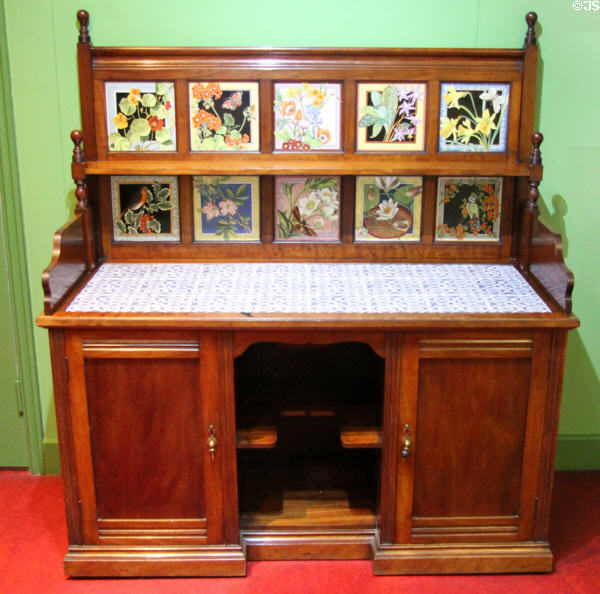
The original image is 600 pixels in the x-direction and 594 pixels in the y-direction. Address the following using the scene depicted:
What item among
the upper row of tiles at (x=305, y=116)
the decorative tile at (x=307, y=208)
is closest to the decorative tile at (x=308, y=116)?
the upper row of tiles at (x=305, y=116)

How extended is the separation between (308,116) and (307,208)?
0.35 meters

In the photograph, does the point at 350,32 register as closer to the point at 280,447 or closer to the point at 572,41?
the point at 572,41

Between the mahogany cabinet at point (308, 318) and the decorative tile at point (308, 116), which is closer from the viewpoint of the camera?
the mahogany cabinet at point (308, 318)

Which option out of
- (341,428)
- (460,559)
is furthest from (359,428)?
(460,559)

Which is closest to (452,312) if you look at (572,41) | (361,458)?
(361,458)

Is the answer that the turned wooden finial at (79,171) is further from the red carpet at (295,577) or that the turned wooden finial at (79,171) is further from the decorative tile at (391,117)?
the red carpet at (295,577)

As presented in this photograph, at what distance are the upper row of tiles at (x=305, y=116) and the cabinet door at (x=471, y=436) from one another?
0.83 meters

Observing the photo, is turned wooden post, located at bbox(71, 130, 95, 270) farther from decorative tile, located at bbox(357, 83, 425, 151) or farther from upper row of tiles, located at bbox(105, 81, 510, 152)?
decorative tile, located at bbox(357, 83, 425, 151)

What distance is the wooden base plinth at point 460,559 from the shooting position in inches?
107

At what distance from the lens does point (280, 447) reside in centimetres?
327

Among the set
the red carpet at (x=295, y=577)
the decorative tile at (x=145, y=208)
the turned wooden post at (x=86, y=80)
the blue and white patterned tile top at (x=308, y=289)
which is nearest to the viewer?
the blue and white patterned tile top at (x=308, y=289)

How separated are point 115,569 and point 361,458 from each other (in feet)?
3.59

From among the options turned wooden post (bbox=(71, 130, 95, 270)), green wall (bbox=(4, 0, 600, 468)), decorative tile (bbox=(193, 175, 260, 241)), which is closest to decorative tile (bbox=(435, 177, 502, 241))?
green wall (bbox=(4, 0, 600, 468))

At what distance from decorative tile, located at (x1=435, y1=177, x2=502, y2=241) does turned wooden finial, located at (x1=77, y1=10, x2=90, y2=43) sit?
4.67 ft
